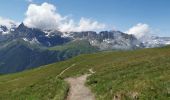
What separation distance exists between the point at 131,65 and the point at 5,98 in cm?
2772

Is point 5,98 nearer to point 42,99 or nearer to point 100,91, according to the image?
point 42,99

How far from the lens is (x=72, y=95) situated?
4438cm

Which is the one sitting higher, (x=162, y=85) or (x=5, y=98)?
(x=162, y=85)

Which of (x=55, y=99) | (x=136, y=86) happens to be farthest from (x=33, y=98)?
A: (x=136, y=86)

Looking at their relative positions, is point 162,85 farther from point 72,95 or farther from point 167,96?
point 72,95

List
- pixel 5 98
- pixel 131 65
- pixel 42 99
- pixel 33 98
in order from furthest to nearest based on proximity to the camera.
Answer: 1. pixel 131 65
2. pixel 5 98
3. pixel 33 98
4. pixel 42 99

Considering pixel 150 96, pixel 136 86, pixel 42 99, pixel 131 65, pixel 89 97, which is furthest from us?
pixel 131 65

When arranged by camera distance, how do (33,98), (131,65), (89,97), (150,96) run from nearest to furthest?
(150,96) < (89,97) < (33,98) < (131,65)

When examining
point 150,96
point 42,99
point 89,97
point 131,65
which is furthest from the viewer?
point 131,65

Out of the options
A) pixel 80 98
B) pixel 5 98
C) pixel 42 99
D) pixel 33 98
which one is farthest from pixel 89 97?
pixel 5 98

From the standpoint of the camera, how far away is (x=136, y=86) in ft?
116

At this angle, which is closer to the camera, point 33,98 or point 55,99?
point 55,99

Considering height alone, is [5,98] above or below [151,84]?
below

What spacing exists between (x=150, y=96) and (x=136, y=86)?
367 centimetres
